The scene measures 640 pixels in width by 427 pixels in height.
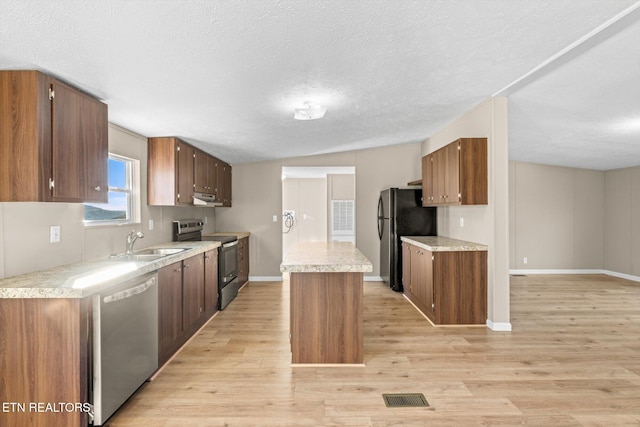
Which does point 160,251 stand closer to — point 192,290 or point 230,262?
point 192,290

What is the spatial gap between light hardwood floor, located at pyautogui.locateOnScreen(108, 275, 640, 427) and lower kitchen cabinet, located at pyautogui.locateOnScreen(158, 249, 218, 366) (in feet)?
0.47

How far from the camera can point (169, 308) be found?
2.99 m

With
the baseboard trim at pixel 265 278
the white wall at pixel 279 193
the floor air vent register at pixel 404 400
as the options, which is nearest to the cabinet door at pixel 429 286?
the floor air vent register at pixel 404 400

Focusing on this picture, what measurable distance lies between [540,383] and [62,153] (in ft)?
12.1

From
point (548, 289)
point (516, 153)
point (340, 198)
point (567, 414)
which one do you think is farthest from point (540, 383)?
point (340, 198)

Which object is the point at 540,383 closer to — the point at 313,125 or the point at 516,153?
the point at 313,125

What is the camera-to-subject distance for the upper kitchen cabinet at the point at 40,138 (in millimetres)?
1995

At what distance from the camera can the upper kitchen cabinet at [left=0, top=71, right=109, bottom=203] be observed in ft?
→ 6.55

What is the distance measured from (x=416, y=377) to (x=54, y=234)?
292cm

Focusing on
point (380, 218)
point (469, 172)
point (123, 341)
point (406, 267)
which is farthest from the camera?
point (380, 218)

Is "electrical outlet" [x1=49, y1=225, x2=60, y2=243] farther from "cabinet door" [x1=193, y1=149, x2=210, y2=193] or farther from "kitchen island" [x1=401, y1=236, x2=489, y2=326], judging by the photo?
"kitchen island" [x1=401, y1=236, x2=489, y2=326]

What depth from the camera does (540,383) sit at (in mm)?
2551

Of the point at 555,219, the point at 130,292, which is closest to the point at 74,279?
the point at 130,292

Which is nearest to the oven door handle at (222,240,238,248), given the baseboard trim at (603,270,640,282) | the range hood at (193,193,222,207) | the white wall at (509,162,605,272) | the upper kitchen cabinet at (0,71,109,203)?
the range hood at (193,193,222,207)
